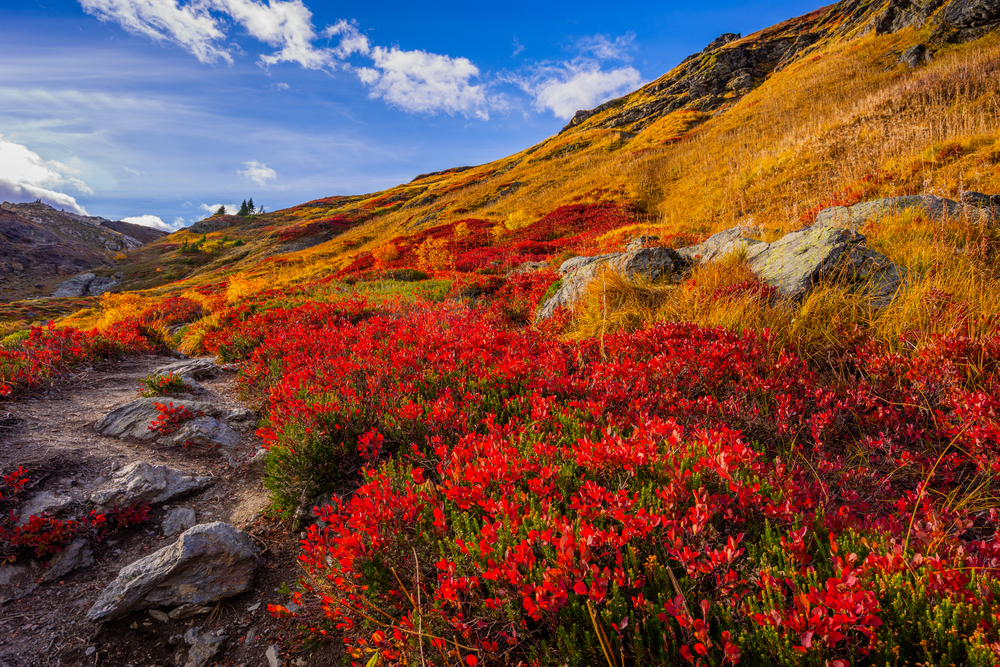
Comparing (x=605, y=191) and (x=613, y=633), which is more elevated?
(x=605, y=191)

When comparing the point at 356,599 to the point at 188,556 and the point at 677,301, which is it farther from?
the point at 677,301

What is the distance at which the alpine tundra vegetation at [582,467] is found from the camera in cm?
158

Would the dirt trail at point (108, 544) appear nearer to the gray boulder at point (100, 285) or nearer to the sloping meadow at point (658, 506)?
the sloping meadow at point (658, 506)

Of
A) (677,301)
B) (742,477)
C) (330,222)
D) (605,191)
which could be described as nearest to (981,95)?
(605,191)

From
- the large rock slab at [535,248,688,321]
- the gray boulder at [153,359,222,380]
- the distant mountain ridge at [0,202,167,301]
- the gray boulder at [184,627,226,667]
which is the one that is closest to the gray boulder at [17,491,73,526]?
the gray boulder at [184,627,226,667]

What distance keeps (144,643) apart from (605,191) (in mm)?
27034

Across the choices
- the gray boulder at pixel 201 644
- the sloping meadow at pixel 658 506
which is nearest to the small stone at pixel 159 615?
the gray boulder at pixel 201 644

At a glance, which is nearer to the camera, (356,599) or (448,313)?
(356,599)

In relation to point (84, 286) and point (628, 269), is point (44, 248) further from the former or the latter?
point (628, 269)

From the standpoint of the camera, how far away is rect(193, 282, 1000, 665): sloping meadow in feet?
4.75

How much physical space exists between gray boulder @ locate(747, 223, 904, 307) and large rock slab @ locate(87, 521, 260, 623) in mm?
6349

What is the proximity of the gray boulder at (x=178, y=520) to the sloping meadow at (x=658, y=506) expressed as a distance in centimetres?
82

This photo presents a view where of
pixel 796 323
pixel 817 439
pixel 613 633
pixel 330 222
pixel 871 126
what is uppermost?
pixel 330 222

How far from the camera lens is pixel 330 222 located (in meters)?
47.5
